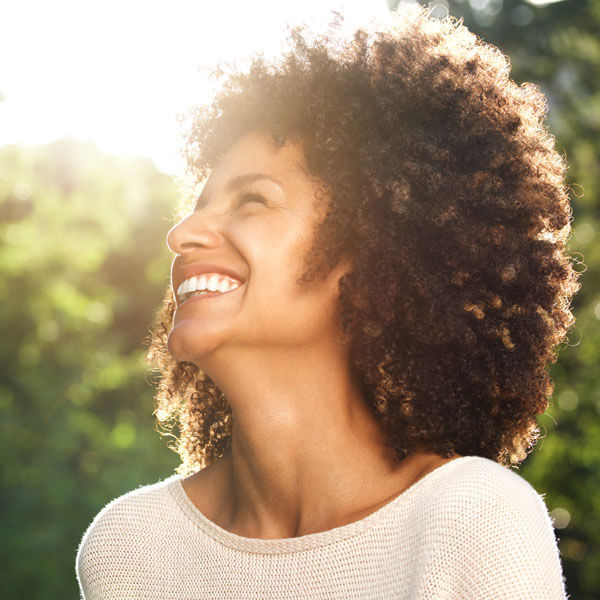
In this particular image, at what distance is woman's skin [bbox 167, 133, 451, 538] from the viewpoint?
229 centimetres

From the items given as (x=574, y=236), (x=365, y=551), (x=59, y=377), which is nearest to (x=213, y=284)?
(x=365, y=551)

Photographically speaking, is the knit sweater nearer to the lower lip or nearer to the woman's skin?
the woman's skin

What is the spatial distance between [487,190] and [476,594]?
109 cm

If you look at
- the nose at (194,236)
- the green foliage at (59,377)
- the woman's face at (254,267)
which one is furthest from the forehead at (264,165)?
the green foliage at (59,377)

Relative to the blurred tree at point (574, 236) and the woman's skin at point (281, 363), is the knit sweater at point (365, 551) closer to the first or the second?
the woman's skin at point (281, 363)

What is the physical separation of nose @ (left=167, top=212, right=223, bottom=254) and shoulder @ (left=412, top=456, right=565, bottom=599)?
94 cm

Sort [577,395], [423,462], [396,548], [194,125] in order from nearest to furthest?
[396,548] → [423,462] → [194,125] → [577,395]

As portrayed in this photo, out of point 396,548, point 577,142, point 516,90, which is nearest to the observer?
point 396,548

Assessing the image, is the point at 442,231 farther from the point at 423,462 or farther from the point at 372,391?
the point at 423,462

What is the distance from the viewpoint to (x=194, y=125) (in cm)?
311

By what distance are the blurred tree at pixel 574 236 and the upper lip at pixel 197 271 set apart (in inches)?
178

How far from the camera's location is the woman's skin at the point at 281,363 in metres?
2.29

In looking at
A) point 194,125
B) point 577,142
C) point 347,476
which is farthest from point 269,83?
point 577,142

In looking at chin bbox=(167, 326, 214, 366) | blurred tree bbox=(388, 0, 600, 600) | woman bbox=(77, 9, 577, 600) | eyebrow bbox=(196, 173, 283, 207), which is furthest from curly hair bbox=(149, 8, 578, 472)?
blurred tree bbox=(388, 0, 600, 600)
